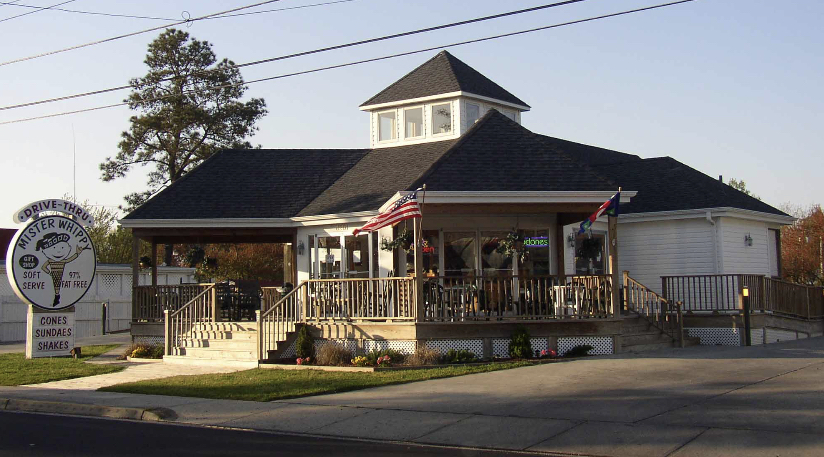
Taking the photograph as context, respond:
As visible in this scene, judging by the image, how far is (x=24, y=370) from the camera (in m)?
18.3

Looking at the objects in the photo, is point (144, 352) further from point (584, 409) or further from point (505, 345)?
point (584, 409)

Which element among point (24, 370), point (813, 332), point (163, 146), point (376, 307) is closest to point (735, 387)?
point (376, 307)

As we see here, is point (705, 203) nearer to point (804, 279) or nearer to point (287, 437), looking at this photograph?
point (287, 437)

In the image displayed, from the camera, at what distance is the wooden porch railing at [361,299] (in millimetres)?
17016

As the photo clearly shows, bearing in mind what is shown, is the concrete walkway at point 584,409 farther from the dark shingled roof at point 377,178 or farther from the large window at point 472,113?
the large window at point 472,113

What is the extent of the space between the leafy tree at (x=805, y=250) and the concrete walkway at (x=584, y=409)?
86.1 ft

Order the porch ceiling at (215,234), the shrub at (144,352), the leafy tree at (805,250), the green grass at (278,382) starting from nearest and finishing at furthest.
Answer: the green grass at (278,382) < the shrub at (144,352) < the porch ceiling at (215,234) < the leafy tree at (805,250)

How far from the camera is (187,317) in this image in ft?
66.9

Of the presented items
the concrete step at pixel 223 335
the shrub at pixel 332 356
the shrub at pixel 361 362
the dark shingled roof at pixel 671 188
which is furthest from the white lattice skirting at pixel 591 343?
the concrete step at pixel 223 335

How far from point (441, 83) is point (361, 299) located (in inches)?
347

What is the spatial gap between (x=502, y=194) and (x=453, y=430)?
754 centimetres

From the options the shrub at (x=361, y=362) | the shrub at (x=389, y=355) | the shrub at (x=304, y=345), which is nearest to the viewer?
the shrub at (x=361, y=362)

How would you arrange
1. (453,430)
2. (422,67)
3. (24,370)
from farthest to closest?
(422,67) → (24,370) → (453,430)

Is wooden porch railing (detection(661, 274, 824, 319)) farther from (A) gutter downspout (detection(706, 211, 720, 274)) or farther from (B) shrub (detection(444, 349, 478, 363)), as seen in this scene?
(B) shrub (detection(444, 349, 478, 363))
